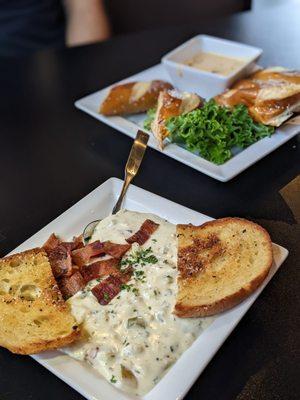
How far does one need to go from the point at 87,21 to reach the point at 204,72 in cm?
127

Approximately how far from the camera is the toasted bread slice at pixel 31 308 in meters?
1.17

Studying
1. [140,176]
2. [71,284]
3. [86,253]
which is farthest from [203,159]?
[71,284]

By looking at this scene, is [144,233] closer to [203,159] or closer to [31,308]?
[31,308]

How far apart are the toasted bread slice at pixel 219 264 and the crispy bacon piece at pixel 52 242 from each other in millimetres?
353

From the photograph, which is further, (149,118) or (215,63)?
(215,63)

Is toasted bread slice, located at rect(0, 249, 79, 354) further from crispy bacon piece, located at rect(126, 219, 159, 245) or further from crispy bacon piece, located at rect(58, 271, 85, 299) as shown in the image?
crispy bacon piece, located at rect(126, 219, 159, 245)

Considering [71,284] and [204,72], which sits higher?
[204,72]

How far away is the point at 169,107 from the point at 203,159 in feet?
0.97

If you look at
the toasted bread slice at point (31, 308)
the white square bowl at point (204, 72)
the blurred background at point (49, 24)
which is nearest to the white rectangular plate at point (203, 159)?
the white square bowl at point (204, 72)

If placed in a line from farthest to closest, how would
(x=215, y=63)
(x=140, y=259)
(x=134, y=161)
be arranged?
(x=215, y=63)
(x=134, y=161)
(x=140, y=259)

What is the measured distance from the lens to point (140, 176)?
1892 millimetres

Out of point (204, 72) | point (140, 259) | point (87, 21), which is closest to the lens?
point (140, 259)

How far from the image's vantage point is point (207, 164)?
179 cm

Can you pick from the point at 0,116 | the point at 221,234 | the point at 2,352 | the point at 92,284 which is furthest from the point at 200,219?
the point at 0,116
